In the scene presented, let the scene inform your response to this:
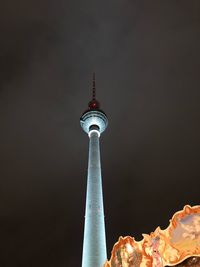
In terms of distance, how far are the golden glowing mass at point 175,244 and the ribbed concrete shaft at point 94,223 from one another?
20.1 metres

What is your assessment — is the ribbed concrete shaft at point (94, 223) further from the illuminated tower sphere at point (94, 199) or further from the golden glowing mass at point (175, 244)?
the golden glowing mass at point (175, 244)

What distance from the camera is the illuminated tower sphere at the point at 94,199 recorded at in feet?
115

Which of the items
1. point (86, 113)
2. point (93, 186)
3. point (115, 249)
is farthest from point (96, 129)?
point (115, 249)

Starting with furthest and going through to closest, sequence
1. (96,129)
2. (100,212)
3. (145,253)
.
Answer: (96,129), (100,212), (145,253)

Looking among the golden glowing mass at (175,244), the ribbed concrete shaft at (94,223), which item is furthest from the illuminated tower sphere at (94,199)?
the golden glowing mass at (175,244)

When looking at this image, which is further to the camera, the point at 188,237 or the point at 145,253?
the point at 145,253

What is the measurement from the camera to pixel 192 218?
14.0 m

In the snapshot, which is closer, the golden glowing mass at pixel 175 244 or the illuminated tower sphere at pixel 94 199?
the golden glowing mass at pixel 175 244

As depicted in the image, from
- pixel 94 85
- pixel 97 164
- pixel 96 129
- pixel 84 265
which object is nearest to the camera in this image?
pixel 84 265

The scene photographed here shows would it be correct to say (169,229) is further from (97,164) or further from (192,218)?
(97,164)

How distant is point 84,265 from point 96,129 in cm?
2051

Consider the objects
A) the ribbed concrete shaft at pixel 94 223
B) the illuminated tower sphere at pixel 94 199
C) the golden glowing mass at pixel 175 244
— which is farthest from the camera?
the illuminated tower sphere at pixel 94 199

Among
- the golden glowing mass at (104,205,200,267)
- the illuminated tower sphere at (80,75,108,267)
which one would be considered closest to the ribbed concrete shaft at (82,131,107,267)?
the illuminated tower sphere at (80,75,108,267)

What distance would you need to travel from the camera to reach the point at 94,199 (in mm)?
39906
